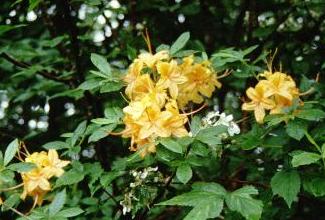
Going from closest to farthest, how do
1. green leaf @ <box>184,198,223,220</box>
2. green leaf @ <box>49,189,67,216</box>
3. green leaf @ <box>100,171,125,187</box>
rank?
green leaf @ <box>184,198,223,220</box> → green leaf @ <box>49,189,67,216</box> → green leaf @ <box>100,171,125,187</box>

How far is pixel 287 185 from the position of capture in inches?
65.8

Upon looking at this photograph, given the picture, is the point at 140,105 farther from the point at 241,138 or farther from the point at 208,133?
the point at 241,138

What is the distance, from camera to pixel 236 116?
324 centimetres

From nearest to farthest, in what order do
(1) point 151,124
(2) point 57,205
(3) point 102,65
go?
1. (1) point 151,124
2. (2) point 57,205
3. (3) point 102,65

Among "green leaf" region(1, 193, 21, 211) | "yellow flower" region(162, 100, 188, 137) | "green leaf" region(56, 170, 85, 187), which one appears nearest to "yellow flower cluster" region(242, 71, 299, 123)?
"yellow flower" region(162, 100, 188, 137)

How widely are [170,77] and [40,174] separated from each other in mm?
550

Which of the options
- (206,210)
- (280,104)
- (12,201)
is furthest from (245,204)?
(12,201)

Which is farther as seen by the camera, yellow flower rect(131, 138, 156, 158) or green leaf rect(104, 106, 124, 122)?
green leaf rect(104, 106, 124, 122)

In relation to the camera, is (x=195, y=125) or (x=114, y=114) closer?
(x=195, y=125)

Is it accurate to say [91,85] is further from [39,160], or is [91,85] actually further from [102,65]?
[39,160]

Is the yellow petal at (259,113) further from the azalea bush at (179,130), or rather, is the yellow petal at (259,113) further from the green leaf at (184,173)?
the green leaf at (184,173)

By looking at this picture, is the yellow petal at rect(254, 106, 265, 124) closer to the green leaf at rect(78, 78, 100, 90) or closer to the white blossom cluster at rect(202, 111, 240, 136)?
the white blossom cluster at rect(202, 111, 240, 136)

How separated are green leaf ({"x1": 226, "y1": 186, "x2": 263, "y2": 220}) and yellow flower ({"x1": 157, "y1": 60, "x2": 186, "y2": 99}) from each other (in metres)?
0.38

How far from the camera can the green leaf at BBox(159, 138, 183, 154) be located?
1518 millimetres
